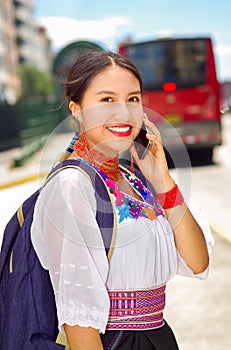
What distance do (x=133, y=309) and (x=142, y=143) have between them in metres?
0.53

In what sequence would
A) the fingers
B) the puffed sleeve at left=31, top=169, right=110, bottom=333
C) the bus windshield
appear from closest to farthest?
the puffed sleeve at left=31, top=169, right=110, bottom=333, the fingers, the bus windshield

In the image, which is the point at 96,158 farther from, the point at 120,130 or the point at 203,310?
the point at 203,310

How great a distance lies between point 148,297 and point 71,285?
0.25m

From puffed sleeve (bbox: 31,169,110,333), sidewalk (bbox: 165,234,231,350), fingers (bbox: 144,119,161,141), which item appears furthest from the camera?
sidewalk (bbox: 165,234,231,350)

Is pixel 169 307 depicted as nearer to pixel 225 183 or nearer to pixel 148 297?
pixel 148 297

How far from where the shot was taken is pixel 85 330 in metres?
1.46

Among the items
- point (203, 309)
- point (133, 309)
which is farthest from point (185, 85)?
point (133, 309)

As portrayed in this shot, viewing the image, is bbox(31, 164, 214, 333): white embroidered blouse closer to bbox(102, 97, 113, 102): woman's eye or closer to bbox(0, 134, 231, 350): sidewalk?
bbox(102, 97, 113, 102): woman's eye

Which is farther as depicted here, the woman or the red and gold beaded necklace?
the red and gold beaded necklace

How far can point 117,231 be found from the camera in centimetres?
153

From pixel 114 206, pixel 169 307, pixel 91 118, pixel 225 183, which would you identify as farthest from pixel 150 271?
pixel 225 183

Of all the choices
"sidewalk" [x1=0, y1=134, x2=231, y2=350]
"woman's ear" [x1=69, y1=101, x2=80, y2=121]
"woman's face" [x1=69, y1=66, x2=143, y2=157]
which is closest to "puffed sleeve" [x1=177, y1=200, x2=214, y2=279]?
"woman's face" [x1=69, y1=66, x2=143, y2=157]

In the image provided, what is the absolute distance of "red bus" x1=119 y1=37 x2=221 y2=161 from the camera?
1185 cm

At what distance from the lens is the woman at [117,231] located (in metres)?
1.46
